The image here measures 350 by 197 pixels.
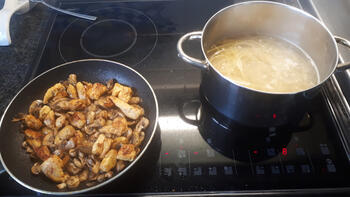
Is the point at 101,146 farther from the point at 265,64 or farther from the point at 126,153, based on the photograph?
the point at 265,64

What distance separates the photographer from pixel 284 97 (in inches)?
22.1

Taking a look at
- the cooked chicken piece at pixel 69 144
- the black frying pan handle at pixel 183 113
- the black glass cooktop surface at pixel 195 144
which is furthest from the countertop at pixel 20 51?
the black frying pan handle at pixel 183 113

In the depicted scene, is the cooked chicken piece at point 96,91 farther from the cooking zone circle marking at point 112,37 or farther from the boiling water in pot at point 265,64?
the boiling water in pot at point 265,64

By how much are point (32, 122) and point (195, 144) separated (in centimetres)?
44

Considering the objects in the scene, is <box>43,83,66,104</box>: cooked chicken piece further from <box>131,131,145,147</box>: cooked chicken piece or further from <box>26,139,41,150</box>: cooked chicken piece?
<box>131,131,145,147</box>: cooked chicken piece

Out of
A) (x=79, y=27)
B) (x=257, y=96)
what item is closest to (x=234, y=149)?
(x=257, y=96)

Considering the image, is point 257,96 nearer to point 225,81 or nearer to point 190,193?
point 225,81

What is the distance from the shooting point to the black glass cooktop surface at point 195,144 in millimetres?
620

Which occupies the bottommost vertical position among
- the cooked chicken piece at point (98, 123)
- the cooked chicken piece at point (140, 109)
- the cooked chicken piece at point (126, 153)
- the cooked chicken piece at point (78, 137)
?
the cooked chicken piece at point (126, 153)

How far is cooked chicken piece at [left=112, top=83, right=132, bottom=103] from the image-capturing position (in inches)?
29.2

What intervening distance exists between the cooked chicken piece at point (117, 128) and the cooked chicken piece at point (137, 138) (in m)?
0.03

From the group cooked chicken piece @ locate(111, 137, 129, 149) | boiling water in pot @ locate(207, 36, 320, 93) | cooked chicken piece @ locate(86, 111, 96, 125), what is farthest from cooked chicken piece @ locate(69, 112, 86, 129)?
boiling water in pot @ locate(207, 36, 320, 93)

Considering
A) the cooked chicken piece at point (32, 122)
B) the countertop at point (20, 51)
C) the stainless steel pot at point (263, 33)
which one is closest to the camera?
the stainless steel pot at point (263, 33)

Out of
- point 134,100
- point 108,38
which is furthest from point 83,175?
point 108,38
